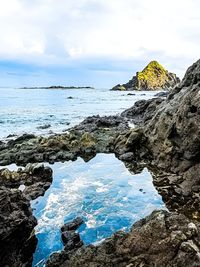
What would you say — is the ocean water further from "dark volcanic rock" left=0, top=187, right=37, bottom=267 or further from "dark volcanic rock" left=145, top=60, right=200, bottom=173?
"dark volcanic rock" left=0, top=187, right=37, bottom=267

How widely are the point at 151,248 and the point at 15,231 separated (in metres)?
6.15

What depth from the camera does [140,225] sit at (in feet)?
37.6

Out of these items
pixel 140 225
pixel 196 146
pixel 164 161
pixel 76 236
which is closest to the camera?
pixel 140 225

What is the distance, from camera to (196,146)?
23.5 meters

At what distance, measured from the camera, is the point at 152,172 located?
1041 inches

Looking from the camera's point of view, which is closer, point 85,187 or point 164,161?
point 85,187

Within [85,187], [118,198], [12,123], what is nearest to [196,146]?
[118,198]

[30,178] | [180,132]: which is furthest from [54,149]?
[180,132]

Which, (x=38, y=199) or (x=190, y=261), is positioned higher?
(x=190, y=261)

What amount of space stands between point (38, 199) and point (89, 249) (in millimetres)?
12469

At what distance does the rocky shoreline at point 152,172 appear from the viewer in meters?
9.75

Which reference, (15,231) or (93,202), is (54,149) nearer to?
(93,202)

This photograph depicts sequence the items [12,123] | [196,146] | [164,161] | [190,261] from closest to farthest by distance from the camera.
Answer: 1. [190,261]
2. [196,146]
3. [164,161]
4. [12,123]

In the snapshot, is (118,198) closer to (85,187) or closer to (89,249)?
(85,187)
